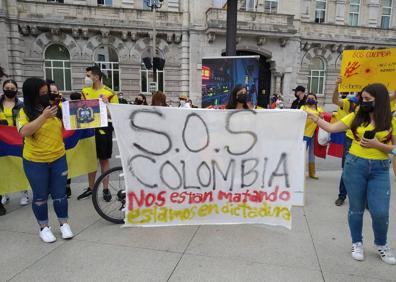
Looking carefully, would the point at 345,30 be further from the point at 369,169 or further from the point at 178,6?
the point at 369,169

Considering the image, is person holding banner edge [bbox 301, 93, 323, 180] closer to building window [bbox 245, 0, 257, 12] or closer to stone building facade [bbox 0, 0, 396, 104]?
stone building facade [bbox 0, 0, 396, 104]

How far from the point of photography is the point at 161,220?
3.58m

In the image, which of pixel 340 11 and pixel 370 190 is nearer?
pixel 370 190

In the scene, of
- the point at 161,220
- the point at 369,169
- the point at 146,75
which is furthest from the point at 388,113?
the point at 146,75

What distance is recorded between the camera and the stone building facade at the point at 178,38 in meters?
17.3

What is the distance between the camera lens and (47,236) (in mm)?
3387

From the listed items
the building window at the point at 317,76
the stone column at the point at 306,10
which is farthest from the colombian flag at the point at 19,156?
the stone column at the point at 306,10

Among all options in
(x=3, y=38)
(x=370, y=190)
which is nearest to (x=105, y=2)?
(x=3, y=38)

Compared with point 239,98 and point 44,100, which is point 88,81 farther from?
point 239,98

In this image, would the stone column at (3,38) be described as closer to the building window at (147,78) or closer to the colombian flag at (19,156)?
the building window at (147,78)

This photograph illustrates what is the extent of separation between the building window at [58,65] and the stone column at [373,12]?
21.5 meters

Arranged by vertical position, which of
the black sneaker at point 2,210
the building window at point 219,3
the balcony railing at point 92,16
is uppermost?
the building window at point 219,3

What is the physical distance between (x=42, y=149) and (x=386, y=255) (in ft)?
12.1

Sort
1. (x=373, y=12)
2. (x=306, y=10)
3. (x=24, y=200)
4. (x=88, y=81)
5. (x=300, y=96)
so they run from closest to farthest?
(x=88, y=81) < (x=24, y=200) < (x=300, y=96) < (x=306, y=10) < (x=373, y=12)
